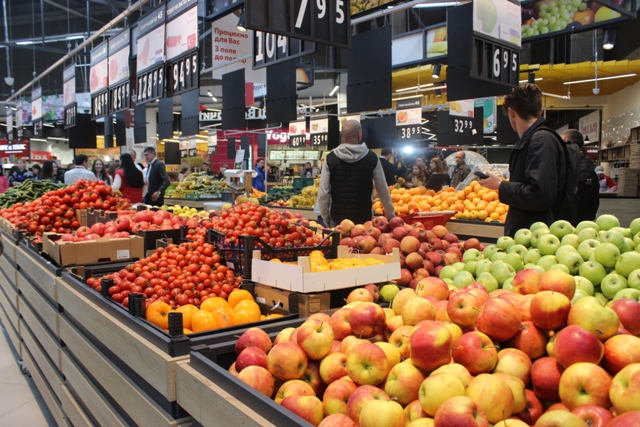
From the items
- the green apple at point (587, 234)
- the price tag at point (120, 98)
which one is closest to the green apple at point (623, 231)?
Result: the green apple at point (587, 234)

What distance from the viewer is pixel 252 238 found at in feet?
8.66

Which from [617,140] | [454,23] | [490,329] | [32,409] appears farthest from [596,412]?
[617,140]

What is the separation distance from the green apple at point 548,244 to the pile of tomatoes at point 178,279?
146cm

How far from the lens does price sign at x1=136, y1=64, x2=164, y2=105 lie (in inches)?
275

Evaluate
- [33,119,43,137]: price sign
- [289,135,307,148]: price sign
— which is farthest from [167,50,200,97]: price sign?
[33,119,43,137]: price sign

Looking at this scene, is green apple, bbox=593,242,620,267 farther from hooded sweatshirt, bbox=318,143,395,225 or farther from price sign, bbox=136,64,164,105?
price sign, bbox=136,64,164,105

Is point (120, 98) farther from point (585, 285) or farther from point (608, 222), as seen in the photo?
point (585, 285)

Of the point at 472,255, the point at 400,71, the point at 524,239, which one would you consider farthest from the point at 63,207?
the point at 400,71

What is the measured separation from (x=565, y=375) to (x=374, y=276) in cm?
127

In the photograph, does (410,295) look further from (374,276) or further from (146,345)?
(146,345)

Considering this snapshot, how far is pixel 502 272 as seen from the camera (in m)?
2.18

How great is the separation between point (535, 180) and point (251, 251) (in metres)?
1.67

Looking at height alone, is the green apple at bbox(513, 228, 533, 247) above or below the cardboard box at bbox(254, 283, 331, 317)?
above

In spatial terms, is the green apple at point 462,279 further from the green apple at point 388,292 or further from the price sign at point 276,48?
the price sign at point 276,48
